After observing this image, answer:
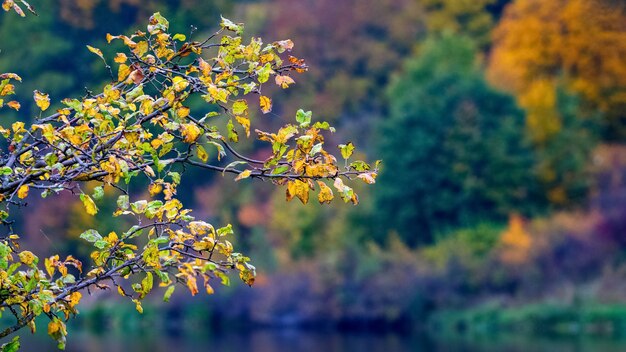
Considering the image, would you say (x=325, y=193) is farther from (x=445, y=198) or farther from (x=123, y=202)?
(x=445, y=198)

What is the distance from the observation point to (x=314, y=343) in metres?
27.0

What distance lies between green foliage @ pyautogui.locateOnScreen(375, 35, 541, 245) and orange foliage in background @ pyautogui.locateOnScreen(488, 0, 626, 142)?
260 cm

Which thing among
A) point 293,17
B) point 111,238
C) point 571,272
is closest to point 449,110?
point 571,272

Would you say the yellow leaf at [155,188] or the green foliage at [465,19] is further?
the green foliage at [465,19]

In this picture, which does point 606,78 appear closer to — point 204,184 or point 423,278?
point 423,278

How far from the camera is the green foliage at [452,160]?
121 ft

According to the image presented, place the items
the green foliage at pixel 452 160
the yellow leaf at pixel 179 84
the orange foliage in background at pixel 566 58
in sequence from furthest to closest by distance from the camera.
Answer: the orange foliage in background at pixel 566 58
the green foliage at pixel 452 160
the yellow leaf at pixel 179 84

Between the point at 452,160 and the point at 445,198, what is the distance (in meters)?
1.36

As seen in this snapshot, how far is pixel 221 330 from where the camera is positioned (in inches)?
1368

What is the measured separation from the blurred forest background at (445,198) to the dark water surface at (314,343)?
2675mm

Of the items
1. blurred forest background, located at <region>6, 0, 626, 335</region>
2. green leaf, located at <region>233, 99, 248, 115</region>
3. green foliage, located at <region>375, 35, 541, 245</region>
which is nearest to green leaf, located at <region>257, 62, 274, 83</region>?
green leaf, located at <region>233, 99, 248, 115</region>

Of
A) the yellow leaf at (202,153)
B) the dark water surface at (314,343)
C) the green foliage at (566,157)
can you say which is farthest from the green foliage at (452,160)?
the yellow leaf at (202,153)

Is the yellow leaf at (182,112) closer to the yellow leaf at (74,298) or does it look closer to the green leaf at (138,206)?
the green leaf at (138,206)

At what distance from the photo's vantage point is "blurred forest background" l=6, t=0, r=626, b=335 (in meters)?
30.5
